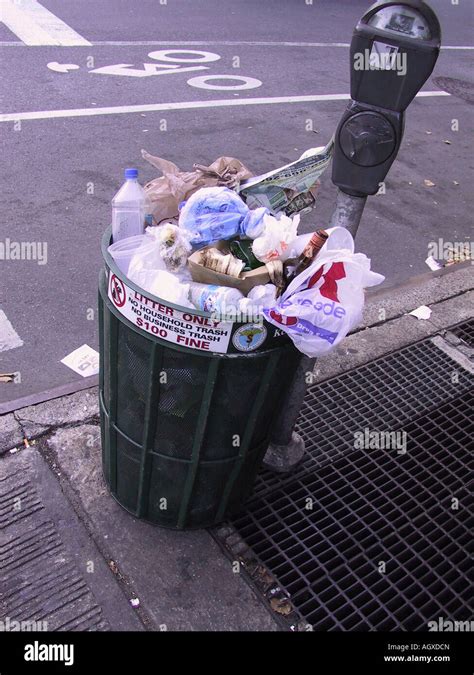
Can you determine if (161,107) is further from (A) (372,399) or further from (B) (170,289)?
(B) (170,289)

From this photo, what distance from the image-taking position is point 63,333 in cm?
369

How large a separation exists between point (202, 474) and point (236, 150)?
432cm

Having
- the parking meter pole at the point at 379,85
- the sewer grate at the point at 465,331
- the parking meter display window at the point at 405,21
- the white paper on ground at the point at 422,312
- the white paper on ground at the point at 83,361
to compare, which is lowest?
the white paper on ground at the point at 83,361

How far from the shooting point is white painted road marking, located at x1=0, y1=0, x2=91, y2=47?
7.93 m

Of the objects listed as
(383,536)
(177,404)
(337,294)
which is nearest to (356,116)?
(337,294)

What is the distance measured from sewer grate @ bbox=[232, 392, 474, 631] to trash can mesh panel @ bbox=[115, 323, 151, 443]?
0.72 m

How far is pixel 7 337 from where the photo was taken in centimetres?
358

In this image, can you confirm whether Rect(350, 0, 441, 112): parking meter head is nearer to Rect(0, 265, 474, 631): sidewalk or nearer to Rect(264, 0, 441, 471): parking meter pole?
Rect(264, 0, 441, 471): parking meter pole

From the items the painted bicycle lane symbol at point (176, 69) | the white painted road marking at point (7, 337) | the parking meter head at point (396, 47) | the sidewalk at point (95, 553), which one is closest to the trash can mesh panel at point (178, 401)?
the sidewalk at point (95, 553)

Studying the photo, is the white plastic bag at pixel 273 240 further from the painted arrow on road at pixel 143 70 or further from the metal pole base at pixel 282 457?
the painted arrow on road at pixel 143 70

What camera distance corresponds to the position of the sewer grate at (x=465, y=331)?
4047 millimetres

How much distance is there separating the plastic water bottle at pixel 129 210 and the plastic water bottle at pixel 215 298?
1.42 feet

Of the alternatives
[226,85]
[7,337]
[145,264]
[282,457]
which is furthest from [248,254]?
[226,85]

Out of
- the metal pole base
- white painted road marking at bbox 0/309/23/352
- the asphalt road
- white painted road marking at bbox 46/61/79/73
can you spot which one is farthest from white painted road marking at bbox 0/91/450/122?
the metal pole base
